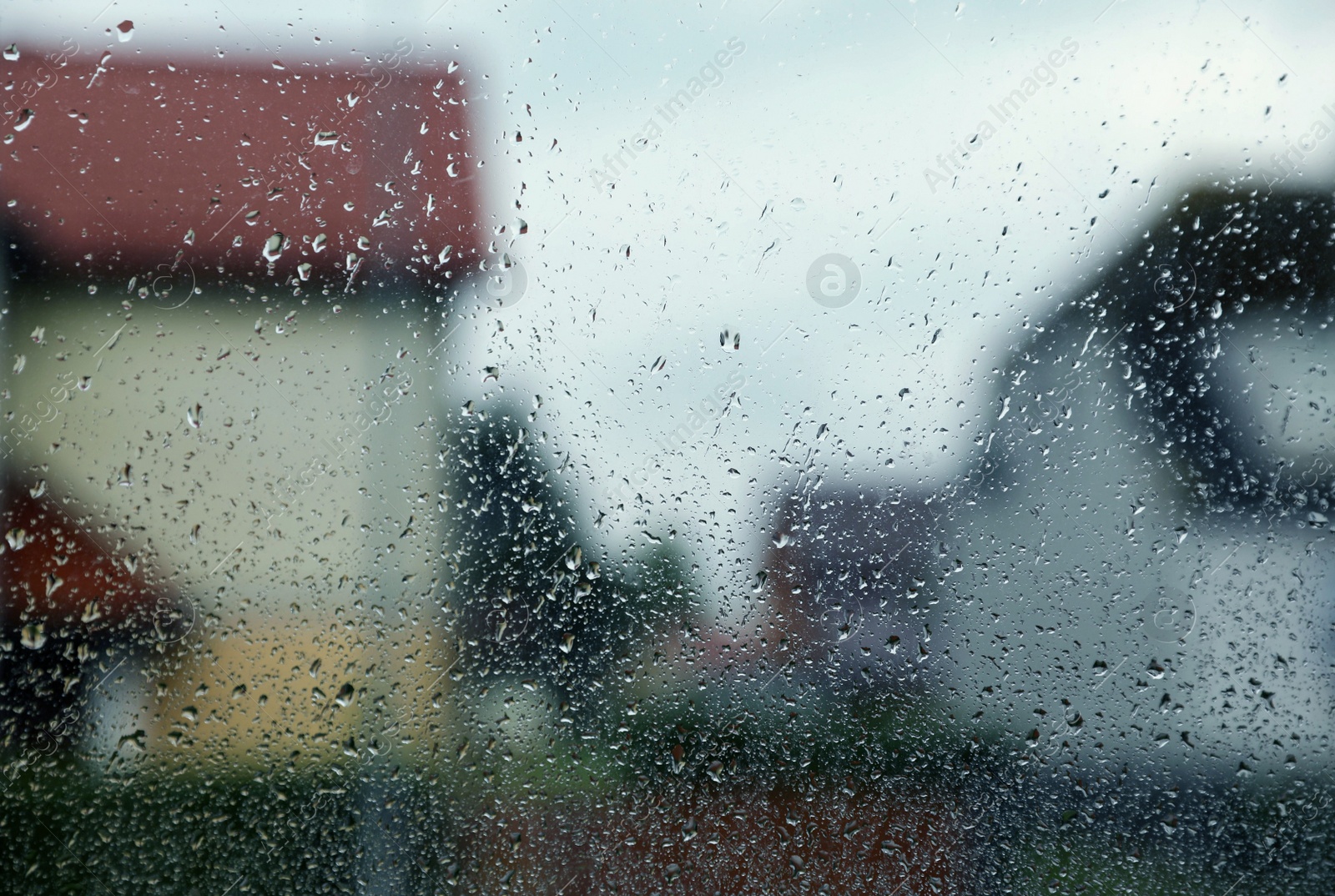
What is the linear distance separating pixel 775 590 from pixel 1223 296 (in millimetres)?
543

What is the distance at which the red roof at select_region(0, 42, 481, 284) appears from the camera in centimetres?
80

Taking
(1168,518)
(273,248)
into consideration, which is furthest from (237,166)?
(1168,518)

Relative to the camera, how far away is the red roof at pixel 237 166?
2.62ft

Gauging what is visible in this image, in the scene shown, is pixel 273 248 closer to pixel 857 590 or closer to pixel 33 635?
pixel 33 635

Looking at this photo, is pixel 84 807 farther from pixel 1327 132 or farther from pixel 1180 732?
pixel 1327 132

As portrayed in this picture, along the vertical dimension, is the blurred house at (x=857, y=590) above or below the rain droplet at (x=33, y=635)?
above

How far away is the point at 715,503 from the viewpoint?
2.58ft

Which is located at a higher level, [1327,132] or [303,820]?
[1327,132]

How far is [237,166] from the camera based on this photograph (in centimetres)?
81

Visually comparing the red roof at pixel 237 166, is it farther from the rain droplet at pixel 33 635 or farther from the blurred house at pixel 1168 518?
the blurred house at pixel 1168 518

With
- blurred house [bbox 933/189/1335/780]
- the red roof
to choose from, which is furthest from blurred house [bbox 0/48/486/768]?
blurred house [bbox 933/189/1335/780]

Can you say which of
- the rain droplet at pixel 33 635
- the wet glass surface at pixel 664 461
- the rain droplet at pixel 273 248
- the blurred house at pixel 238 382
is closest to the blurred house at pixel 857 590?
the wet glass surface at pixel 664 461

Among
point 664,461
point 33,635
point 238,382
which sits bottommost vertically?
point 33,635

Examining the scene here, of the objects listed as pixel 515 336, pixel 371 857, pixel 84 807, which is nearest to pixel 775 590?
pixel 515 336
